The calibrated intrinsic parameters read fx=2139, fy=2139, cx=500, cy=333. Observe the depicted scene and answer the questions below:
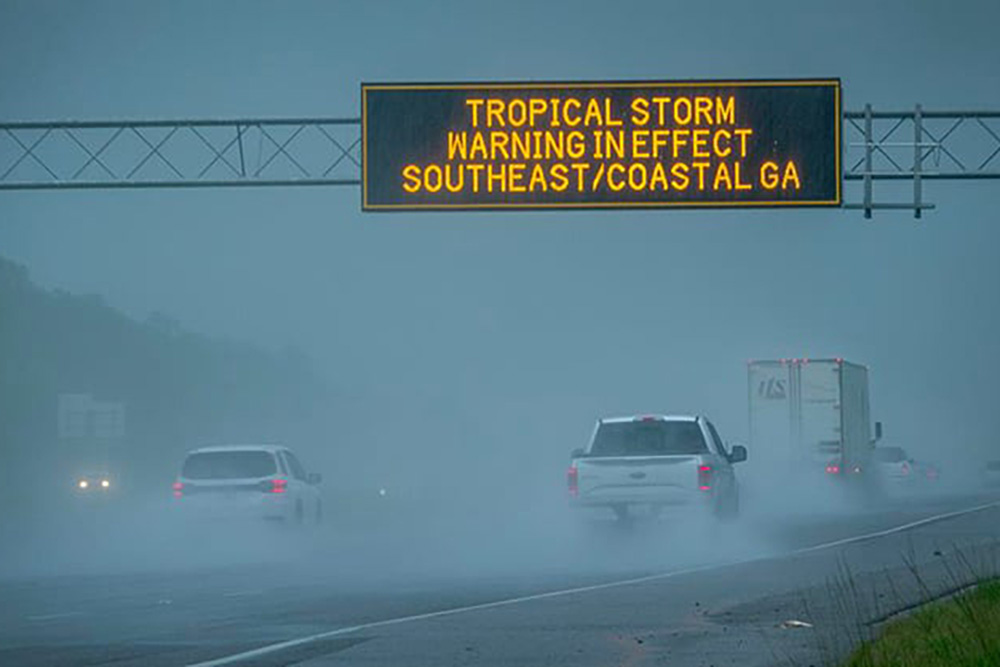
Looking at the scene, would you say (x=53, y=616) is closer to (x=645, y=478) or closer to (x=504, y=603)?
(x=504, y=603)

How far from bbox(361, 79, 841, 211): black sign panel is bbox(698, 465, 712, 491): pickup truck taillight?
13.5 feet

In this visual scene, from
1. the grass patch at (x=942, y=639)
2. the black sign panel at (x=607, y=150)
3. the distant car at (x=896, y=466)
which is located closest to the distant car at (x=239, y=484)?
the black sign panel at (x=607, y=150)

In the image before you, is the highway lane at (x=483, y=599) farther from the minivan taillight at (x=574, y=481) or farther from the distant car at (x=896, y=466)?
the distant car at (x=896, y=466)

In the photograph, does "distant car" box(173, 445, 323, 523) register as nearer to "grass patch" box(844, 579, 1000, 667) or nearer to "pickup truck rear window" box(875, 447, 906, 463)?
"grass patch" box(844, 579, 1000, 667)

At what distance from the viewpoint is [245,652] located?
602 inches

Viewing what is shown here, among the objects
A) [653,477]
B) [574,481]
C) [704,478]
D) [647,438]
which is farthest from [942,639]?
[647,438]

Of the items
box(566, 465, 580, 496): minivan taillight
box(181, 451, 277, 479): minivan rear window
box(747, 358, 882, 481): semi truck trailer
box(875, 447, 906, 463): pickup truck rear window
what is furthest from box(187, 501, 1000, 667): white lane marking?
box(875, 447, 906, 463): pickup truck rear window

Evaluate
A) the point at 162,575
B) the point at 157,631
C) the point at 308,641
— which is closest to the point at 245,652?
the point at 308,641

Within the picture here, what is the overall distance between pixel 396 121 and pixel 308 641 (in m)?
15.9

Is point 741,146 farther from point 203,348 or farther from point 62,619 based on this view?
point 203,348

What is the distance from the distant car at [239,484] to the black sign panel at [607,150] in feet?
20.7

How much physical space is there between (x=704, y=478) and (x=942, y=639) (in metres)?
18.7

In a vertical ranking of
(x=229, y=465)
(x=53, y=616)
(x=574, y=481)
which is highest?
(x=229, y=465)

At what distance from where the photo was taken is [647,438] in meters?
33.3
